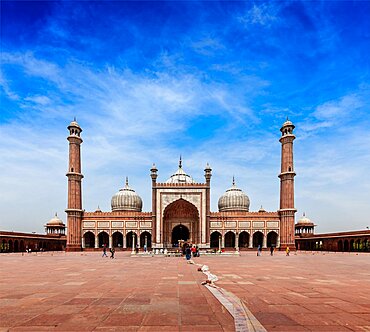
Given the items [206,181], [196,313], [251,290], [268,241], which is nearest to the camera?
[196,313]

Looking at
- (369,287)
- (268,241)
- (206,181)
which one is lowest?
(268,241)

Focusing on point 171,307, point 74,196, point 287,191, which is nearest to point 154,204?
point 74,196

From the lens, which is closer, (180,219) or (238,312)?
(238,312)

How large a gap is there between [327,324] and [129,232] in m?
44.0

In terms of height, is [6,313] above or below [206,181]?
below

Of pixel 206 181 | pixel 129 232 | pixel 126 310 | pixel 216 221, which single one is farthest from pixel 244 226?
pixel 126 310

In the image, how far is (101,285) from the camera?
9.49 meters

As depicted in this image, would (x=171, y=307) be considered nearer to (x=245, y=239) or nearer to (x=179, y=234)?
(x=179, y=234)

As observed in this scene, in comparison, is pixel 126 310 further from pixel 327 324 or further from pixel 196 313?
pixel 327 324

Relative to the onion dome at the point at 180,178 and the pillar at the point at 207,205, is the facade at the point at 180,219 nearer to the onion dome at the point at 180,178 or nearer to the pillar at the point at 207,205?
the pillar at the point at 207,205

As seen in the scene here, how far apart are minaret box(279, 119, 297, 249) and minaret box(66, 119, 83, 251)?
25.5 metres

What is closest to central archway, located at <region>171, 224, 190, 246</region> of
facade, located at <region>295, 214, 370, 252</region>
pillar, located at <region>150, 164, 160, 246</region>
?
pillar, located at <region>150, 164, 160, 246</region>

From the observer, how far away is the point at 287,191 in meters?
45.7

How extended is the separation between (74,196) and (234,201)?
23170 millimetres
